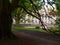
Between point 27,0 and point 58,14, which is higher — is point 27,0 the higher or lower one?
the higher one

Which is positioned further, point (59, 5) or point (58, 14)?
point (58, 14)

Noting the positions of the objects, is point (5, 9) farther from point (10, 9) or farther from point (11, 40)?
point (11, 40)

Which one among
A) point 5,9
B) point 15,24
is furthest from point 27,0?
point 15,24

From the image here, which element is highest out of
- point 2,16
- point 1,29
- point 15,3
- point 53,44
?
point 15,3

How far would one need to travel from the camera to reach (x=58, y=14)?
18.7 m

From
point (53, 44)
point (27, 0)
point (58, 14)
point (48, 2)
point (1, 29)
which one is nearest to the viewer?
point (53, 44)

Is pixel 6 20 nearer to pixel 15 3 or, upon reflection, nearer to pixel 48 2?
pixel 15 3

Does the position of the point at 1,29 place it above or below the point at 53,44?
above

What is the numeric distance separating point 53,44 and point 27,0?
17.6 feet

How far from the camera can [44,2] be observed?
13.7 meters

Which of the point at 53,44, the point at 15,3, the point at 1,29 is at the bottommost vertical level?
the point at 53,44

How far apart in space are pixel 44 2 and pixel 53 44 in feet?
11.8

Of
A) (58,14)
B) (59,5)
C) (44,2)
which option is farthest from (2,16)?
(58,14)

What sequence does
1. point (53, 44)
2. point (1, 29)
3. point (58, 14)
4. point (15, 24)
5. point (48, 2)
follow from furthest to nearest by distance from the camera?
point (15, 24), point (58, 14), point (48, 2), point (1, 29), point (53, 44)
